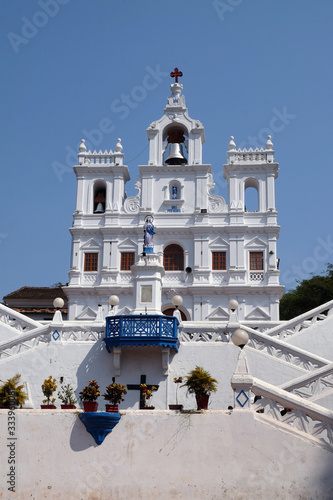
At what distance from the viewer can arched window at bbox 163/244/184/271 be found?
134 ft

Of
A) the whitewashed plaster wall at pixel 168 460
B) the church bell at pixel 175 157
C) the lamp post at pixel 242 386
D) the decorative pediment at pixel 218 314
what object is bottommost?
the whitewashed plaster wall at pixel 168 460

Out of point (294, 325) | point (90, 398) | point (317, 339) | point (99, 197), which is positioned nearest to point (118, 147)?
point (99, 197)

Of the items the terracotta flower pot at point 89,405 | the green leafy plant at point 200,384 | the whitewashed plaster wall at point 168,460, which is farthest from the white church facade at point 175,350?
the green leafy plant at point 200,384

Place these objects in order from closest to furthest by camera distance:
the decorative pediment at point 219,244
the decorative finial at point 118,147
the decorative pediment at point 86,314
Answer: the decorative pediment at point 86,314
the decorative pediment at point 219,244
the decorative finial at point 118,147

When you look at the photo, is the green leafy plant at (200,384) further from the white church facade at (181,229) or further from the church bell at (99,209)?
the church bell at (99,209)

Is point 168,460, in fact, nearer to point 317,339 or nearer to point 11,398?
point 11,398

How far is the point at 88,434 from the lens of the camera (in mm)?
15414

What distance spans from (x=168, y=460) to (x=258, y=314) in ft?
81.1

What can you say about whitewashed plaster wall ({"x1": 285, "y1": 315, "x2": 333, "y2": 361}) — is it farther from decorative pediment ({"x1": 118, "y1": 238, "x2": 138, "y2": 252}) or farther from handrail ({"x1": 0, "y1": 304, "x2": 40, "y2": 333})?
decorative pediment ({"x1": 118, "y1": 238, "x2": 138, "y2": 252})

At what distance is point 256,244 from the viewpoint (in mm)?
40750

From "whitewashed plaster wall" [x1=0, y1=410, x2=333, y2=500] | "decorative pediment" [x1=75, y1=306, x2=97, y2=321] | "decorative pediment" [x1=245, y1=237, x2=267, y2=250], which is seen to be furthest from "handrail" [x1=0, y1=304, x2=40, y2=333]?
"decorative pediment" [x1=245, y1=237, x2=267, y2=250]

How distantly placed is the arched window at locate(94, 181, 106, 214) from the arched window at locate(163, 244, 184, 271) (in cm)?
506

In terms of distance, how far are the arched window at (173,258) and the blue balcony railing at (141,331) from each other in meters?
17.6

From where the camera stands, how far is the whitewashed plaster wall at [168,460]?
14.6m
